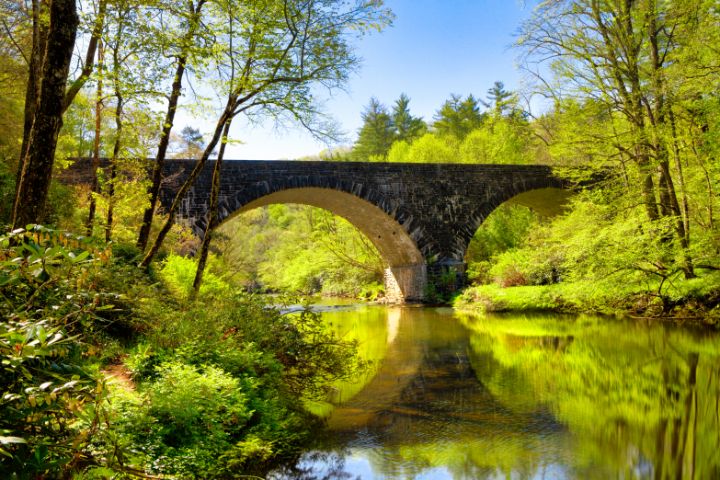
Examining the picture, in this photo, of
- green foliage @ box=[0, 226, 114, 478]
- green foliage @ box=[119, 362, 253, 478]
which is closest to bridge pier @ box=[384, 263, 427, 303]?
green foliage @ box=[119, 362, 253, 478]

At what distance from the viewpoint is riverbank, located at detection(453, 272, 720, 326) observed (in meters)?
11.8

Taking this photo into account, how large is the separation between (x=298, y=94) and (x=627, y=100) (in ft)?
26.4

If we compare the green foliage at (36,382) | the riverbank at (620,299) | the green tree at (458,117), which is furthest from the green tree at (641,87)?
the green tree at (458,117)

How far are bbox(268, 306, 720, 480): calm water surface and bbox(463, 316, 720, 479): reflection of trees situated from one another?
0.02 metres

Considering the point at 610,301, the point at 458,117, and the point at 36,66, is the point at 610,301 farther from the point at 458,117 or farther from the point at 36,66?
the point at 458,117

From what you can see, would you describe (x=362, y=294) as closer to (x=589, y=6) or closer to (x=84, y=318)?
(x=589, y=6)

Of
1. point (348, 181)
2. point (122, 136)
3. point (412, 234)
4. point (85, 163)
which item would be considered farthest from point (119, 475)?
point (412, 234)

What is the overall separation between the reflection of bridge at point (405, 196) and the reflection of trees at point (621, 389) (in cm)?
854

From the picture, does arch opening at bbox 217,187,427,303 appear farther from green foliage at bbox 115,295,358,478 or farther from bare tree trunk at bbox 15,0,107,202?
green foliage at bbox 115,295,358,478

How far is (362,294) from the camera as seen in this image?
27094mm

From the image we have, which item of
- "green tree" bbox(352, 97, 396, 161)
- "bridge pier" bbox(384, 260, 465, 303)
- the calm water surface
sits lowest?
the calm water surface

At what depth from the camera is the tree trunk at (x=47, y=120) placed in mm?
4105

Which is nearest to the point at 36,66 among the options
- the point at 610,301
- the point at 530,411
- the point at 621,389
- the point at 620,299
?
the point at 530,411

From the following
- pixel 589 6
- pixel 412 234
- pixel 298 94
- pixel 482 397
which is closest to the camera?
pixel 482 397
